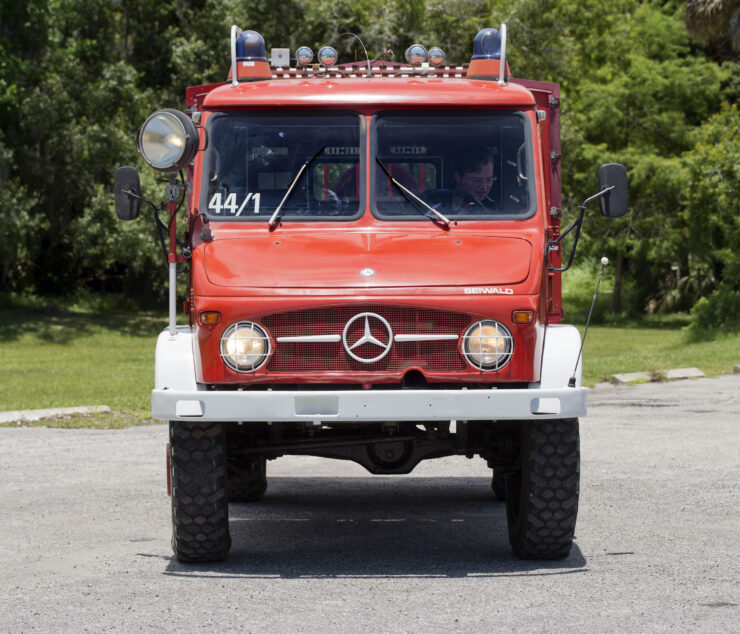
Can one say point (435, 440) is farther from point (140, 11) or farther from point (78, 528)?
point (140, 11)

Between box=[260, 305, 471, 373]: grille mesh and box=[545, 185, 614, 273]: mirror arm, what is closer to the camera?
box=[260, 305, 471, 373]: grille mesh

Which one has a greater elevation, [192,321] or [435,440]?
[192,321]

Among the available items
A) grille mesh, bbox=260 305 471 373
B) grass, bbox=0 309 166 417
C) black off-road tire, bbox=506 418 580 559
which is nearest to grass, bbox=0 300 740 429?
grass, bbox=0 309 166 417

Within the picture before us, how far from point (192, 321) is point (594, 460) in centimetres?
540

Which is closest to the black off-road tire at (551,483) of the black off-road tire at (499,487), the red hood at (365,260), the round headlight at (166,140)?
the red hood at (365,260)

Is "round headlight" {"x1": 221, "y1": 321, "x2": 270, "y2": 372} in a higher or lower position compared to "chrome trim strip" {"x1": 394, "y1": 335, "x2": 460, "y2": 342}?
lower

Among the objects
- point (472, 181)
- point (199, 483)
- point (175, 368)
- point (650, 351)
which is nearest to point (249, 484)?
point (199, 483)

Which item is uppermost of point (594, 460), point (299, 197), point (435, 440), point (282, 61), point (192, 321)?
point (282, 61)

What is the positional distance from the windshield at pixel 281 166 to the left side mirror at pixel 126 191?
43cm

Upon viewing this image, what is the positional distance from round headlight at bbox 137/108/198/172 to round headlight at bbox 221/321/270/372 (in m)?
1.06

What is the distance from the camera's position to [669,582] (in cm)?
688

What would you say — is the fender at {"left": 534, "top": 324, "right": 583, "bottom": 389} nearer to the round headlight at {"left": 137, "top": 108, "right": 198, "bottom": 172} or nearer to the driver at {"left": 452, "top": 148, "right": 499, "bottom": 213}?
the driver at {"left": 452, "top": 148, "right": 499, "bottom": 213}

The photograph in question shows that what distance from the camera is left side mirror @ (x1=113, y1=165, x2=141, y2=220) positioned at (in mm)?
7785

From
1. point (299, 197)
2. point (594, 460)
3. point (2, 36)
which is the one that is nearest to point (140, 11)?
point (2, 36)
